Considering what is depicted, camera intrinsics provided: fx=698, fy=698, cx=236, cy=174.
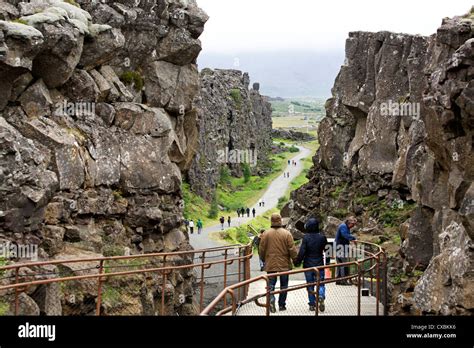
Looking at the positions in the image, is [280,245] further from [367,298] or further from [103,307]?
[103,307]

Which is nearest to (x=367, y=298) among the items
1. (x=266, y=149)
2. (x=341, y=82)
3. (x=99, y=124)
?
(x=99, y=124)

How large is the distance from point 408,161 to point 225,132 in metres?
62.8

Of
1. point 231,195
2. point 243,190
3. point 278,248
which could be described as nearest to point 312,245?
point 278,248

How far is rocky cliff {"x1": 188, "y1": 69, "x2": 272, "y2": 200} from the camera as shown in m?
79.0

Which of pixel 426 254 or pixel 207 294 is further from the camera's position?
pixel 207 294

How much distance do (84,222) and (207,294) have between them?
13.0 meters

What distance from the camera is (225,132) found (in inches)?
3693

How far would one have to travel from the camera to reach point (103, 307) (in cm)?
1997

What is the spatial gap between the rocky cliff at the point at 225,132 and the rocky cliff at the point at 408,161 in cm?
2862

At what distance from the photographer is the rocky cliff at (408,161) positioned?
16.5 m

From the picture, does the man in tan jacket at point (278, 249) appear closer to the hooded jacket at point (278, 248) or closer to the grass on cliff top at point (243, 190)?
the hooded jacket at point (278, 248)

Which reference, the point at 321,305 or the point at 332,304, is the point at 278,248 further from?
the point at 332,304

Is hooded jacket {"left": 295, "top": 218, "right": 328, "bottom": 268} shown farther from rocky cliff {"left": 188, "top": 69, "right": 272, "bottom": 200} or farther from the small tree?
the small tree

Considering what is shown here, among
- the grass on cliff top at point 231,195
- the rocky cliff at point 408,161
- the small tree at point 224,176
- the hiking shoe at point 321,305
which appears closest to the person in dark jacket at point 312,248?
the hiking shoe at point 321,305
